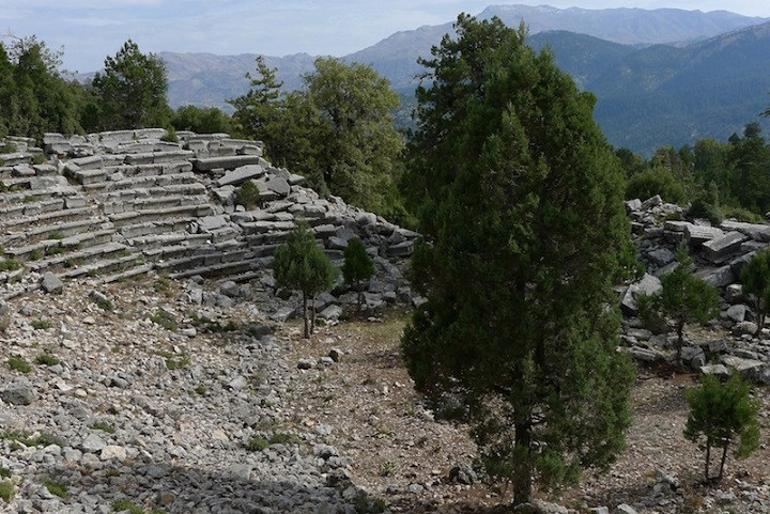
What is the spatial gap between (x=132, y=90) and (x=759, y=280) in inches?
1374

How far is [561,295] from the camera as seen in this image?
31.3 ft

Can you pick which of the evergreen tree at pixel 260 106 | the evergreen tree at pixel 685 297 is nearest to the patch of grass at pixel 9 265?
the evergreen tree at pixel 685 297

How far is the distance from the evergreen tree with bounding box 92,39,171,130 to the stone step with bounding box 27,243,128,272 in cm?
2200

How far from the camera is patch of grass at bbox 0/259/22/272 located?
56.6 ft

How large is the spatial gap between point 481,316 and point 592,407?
2.05 meters

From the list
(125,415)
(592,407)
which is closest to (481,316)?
(592,407)

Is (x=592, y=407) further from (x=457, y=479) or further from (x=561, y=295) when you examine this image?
(x=457, y=479)

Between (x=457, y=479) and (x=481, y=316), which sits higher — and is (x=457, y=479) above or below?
below

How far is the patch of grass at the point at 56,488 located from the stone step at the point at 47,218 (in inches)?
488

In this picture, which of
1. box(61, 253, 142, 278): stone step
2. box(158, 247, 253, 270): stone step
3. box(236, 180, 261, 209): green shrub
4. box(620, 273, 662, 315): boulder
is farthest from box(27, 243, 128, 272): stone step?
box(620, 273, 662, 315): boulder

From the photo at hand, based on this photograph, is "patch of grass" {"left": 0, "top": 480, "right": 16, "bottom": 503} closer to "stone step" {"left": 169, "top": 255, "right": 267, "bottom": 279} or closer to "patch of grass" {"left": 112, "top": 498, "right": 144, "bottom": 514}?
"patch of grass" {"left": 112, "top": 498, "right": 144, "bottom": 514}

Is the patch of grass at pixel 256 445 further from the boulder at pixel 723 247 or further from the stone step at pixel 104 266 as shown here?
the boulder at pixel 723 247

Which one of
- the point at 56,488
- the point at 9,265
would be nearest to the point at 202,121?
the point at 9,265

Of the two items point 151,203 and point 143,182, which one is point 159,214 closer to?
point 151,203
